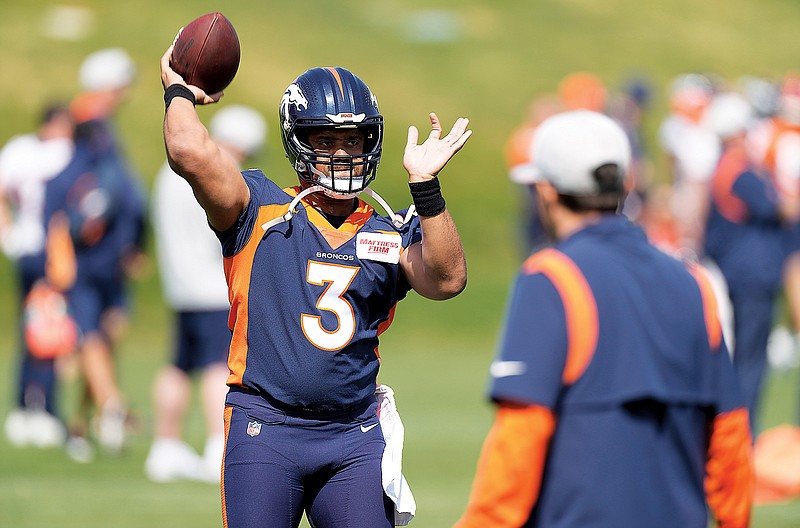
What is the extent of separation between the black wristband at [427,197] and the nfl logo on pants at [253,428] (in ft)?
2.74

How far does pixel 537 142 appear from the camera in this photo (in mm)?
3639

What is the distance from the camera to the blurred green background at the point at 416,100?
28.6 feet

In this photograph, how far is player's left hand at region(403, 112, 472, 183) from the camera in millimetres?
4113

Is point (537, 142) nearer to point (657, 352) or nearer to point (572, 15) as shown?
point (657, 352)

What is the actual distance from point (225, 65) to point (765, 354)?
21.1ft

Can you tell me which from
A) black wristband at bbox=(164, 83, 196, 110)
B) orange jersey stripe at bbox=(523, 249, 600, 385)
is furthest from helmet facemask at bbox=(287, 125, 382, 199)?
orange jersey stripe at bbox=(523, 249, 600, 385)

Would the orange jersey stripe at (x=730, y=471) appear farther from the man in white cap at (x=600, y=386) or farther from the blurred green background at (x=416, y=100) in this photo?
the blurred green background at (x=416, y=100)

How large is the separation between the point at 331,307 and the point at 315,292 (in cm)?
7

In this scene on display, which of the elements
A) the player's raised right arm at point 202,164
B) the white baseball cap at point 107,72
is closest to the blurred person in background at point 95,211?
the white baseball cap at point 107,72

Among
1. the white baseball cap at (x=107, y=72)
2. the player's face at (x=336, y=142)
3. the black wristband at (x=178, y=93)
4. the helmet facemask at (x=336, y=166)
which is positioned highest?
the white baseball cap at (x=107, y=72)

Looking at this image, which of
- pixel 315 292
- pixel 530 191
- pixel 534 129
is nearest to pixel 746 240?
pixel 530 191

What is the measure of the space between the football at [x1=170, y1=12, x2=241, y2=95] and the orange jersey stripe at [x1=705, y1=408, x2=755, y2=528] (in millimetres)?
1988

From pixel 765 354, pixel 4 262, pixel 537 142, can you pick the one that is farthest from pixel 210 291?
pixel 4 262

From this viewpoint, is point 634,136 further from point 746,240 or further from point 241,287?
point 241,287
